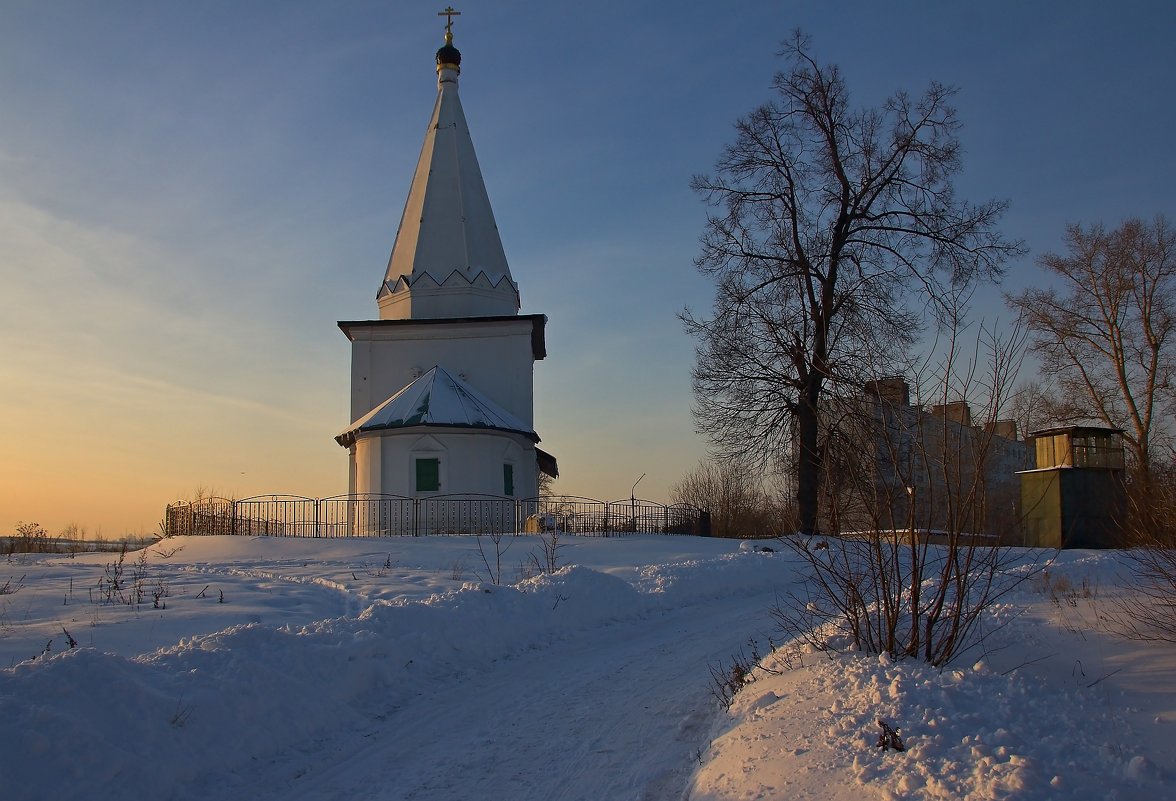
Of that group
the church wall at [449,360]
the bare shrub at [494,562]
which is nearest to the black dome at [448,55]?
the church wall at [449,360]

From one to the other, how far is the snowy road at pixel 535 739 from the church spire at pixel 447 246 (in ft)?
75.7

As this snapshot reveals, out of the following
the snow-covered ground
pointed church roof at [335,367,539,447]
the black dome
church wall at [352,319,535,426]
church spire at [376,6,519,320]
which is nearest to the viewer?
the snow-covered ground

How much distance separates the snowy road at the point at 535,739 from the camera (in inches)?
230

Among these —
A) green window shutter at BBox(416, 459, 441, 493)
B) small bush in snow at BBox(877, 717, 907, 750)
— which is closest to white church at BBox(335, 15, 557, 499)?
green window shutter at BBox(416, 459, 441, 493)

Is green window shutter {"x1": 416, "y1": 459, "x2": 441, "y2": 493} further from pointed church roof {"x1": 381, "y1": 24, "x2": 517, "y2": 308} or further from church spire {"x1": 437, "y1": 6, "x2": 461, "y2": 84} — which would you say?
church spire {"x1": 437, "y1": 6, "x2": 461, "y2": 84}

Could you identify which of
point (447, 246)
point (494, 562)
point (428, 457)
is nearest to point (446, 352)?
point (447, 246)

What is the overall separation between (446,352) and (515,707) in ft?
79.7

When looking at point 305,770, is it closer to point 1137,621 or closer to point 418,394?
point 1137,621

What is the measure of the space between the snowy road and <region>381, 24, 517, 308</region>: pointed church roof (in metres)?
23.7

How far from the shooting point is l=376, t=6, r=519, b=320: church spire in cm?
3189

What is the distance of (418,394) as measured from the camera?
28000 mm

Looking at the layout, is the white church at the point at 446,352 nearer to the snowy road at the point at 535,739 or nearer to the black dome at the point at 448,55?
the black dome at the point at 448,55

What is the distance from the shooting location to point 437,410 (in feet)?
88.9

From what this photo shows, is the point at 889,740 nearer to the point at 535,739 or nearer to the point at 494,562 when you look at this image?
the point at 535,739
